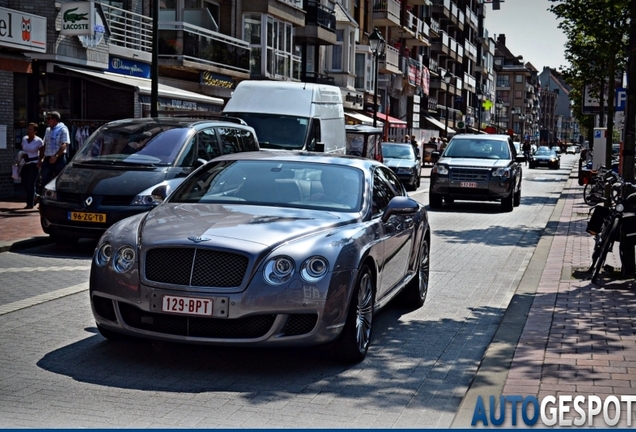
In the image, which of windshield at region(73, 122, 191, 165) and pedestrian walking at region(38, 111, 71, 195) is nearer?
windshield at region(73, 122, 191, 165)

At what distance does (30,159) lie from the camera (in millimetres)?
18734

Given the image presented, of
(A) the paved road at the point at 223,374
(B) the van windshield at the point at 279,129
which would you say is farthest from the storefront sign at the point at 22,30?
(A) the paved road at the point at 223,374

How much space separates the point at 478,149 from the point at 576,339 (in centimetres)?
1739

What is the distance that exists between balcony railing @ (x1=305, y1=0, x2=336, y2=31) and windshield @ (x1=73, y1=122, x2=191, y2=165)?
1245 inches

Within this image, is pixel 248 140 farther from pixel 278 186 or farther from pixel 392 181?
pixel 278 186

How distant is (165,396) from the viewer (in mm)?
5812

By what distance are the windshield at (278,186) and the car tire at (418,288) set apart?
63.9 inches

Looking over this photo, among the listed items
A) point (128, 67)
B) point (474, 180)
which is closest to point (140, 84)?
point (128, 67)

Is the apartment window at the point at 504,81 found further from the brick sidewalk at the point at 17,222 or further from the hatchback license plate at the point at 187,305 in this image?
the hatchback license plate at the point at 187,305

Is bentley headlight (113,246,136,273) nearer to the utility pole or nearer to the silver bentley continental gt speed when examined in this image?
the silver bentley continental gt speed

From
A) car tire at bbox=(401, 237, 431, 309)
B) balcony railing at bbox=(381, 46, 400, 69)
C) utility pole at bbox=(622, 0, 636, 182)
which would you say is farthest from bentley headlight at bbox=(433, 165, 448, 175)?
balcony railing at bbox=(381, 46, 400, 69)

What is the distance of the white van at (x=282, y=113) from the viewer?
21.2m

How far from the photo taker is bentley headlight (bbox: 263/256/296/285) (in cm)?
629

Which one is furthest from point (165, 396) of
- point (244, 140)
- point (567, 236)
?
point (567, 236)
